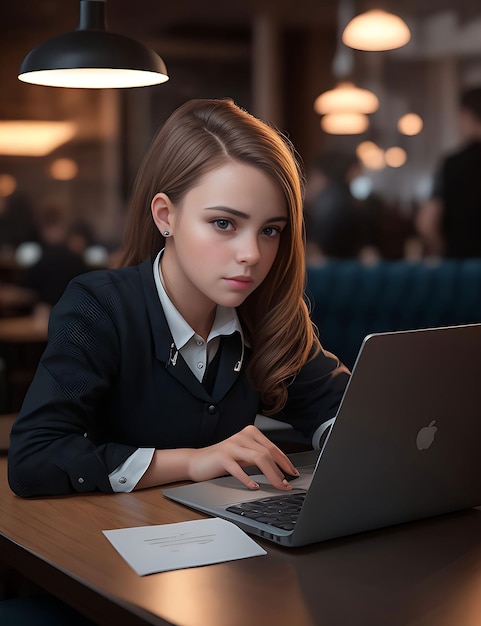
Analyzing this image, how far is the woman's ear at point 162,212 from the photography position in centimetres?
156

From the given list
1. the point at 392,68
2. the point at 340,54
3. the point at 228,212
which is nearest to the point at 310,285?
the point at 392,68

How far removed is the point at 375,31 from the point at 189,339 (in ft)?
13.0

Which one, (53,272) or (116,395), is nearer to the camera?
(116,395)

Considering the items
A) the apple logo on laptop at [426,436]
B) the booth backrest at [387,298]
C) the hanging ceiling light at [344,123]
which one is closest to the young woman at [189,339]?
the apple logo on laptop at [426,436]

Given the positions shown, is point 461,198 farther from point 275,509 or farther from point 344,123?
point 275,509

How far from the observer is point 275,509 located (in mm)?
1234

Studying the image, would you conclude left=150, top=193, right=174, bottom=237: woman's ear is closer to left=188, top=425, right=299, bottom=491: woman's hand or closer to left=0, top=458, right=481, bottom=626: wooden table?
left=188, top=425, right=299, bottom=491: woman's hand

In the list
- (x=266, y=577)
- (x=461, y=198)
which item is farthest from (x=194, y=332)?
(x=461, y=198)

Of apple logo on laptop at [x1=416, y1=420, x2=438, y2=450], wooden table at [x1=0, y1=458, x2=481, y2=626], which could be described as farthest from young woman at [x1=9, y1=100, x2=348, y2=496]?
apple logo on laptop at [x1=416, y1=420, x2=438, y2=450]

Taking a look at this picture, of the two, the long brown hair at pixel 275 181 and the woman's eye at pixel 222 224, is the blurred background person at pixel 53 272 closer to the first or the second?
the long brown hair at pixel 275 181

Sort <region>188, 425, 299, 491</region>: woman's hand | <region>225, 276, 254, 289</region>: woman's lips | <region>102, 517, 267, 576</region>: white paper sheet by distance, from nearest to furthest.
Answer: <region>102, 517, 267, 576</region>: white paper sheet → <region>188, 425, 299, 491</region>: woman's hand → <region>225, 276, 254, 289</region>: woman's lips

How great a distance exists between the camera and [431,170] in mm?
5434

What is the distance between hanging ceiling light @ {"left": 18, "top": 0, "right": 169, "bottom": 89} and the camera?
200 cm

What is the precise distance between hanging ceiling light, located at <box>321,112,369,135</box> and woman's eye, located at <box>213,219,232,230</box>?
443 cm
